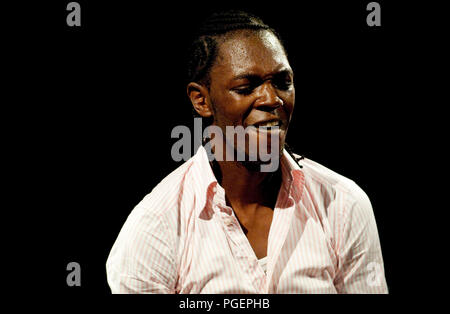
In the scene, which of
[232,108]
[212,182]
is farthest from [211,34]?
[212,182]

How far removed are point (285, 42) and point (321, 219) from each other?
0.77 meters

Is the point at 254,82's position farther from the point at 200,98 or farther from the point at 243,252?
the point at 243,252

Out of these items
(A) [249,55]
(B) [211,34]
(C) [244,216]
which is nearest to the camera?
(A) [249,55]

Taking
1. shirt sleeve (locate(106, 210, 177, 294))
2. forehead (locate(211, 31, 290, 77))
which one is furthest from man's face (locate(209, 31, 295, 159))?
shirt sleeve (locate(106, 210, 177, 294))

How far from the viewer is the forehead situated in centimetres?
216

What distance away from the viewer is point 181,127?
259cm

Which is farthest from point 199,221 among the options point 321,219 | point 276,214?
point 321,219

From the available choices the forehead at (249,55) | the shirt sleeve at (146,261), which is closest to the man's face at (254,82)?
the forehead at (249,55)

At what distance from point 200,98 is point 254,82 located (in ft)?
0.94

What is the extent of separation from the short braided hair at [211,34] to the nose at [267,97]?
0.78ft

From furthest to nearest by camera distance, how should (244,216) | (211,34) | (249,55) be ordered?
(244,216), (211,34), (249,55)

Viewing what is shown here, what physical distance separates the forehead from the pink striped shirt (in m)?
0.43

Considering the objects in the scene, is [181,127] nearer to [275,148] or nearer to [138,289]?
[275,148]

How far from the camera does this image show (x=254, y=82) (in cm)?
219
